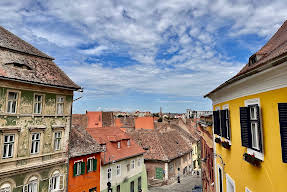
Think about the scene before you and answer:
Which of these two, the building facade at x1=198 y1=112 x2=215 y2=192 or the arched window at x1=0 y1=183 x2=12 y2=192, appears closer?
the building facade at x1=198 y1=112 x2=215 y2=192

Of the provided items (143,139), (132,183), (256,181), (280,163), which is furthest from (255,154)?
(143,139)

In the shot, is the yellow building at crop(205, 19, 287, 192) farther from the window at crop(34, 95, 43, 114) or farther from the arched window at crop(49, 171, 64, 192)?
the arched window at crop(49, 171, 64, 192)

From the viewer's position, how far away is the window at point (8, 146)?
14.9 metres

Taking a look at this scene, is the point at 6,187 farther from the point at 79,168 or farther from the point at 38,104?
the point at 79,168

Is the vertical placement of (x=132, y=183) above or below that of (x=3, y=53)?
below

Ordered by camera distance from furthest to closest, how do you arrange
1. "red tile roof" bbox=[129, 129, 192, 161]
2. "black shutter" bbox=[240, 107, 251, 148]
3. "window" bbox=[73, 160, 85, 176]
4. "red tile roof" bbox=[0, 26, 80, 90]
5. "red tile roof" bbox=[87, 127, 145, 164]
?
"red tile roof" bbox=[129, 129, 192, 161]
"red tile roof" bbox=[87, 127, 145, 164]
"window" bbox=[73, 160, 85, 176]
"red tile roof" bbox=[0, 26, 80, 90]
"black shutter" bbox=[240, 107, 251, 148]

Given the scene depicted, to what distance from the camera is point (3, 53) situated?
16.0 m

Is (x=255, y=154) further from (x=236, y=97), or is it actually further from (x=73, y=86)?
(x=73, y=86)

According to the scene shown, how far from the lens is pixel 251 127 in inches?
229

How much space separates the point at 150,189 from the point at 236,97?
3053 centimetres

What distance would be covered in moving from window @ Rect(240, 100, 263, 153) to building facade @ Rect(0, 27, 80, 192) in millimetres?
15276

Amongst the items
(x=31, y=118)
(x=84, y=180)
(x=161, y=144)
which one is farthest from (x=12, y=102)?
(x=161, y=144)

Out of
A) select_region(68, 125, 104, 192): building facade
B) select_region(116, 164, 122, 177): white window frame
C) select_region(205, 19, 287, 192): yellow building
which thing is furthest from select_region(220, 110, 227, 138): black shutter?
select_region(116, 164, 122, 177): white window frame

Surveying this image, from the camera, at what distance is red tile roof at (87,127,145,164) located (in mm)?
26261
